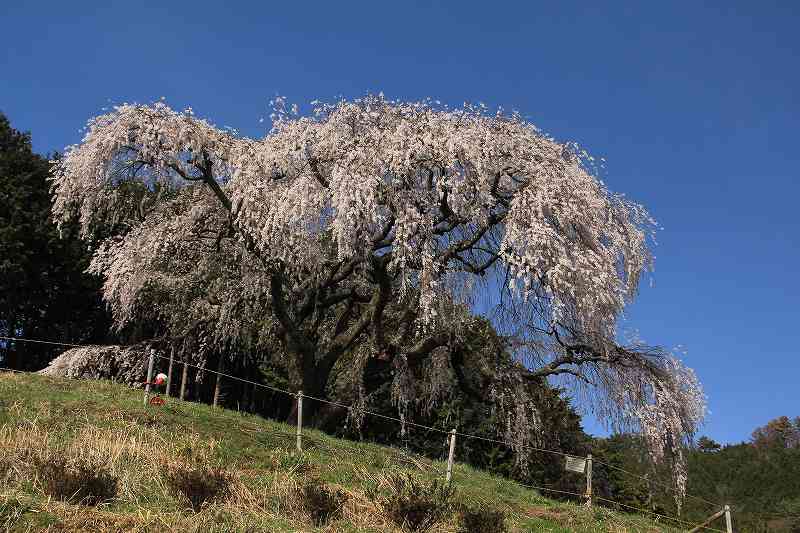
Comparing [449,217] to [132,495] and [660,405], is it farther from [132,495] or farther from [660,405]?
[132,495]

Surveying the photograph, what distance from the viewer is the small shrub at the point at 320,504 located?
28.8 ft

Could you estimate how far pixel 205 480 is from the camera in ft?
28.6

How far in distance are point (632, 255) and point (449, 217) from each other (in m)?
4.49

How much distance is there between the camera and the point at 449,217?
1683cm

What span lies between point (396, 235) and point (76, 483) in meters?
8.89

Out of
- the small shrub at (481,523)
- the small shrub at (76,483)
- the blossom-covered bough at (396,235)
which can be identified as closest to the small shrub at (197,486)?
the small shrub at (76,483)

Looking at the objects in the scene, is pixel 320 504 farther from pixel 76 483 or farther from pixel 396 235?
pixel 396 235

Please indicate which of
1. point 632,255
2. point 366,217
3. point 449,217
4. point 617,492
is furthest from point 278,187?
point 617,492

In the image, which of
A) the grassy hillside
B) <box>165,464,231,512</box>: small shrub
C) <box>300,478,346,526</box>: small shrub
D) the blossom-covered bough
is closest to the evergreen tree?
the blossom-covered bough

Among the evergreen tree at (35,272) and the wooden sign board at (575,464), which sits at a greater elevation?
the evergreen tree at (35,272)

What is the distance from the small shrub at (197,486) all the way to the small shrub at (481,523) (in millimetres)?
2916

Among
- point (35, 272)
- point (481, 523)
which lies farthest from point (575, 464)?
point (35, 272)

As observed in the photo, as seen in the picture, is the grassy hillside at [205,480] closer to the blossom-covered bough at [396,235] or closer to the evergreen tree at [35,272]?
the blossom-covered bough at [396,235]

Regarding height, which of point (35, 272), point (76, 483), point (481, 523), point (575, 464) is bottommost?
point (481, 523)
